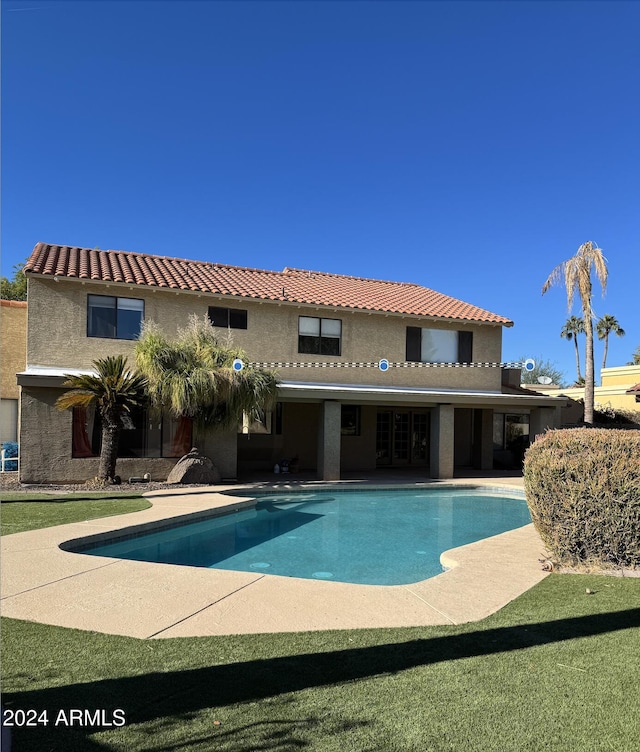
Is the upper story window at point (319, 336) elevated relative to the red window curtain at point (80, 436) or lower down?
elevated

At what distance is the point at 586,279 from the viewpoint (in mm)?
24219

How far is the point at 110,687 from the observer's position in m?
3.82

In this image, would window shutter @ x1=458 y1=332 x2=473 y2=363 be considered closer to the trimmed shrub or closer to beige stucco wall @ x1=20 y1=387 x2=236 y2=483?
beige stucco wall @ x1=20 y1=387 x2=236 y2=483

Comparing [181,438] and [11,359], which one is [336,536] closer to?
[181,438]

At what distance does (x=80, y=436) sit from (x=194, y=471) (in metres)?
3.81

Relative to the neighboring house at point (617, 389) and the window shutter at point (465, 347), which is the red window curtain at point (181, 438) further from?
the neighboring house at point (617, 389)

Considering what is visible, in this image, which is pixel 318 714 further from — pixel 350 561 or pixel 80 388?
pixel 80 388

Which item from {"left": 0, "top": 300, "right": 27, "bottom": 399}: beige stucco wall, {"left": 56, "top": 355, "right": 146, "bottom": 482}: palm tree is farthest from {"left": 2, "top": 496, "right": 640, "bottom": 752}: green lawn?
{"left": 0, "top": 300, "right": 27, "bottom": 399}: beige stucco wall

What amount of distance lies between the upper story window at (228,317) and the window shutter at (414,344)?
710cm

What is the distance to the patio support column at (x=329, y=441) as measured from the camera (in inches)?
781

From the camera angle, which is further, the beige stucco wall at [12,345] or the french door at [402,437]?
the french door at [402,437]

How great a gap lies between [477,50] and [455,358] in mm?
12041

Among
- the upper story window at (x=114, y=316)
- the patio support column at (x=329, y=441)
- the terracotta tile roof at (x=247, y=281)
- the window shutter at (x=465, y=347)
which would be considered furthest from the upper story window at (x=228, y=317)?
the window shutter at (x=465, y=347)

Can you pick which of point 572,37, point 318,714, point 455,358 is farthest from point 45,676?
point 455,358
